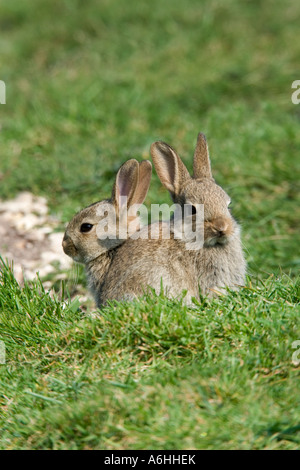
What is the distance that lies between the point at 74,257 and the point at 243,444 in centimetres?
236

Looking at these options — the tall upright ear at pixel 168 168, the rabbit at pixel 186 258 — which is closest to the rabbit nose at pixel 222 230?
the rabbit at pixel 186 258

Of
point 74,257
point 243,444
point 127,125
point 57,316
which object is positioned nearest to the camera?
point 243,444

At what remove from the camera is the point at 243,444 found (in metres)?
3.16

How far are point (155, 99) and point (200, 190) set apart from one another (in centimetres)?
418

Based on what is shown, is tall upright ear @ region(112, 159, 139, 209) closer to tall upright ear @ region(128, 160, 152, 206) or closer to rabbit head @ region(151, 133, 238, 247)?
tall upright ear @ region(128, 160, 152, 206)

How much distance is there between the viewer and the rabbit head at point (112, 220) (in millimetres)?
4973

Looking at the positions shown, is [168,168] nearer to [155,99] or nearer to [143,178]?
[143,178]

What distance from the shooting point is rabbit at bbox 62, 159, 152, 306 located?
4.97 meters

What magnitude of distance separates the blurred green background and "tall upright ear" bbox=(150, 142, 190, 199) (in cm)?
106

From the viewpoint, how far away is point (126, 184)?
4.96 metres

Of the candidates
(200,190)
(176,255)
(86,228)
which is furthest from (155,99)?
(176,255)
